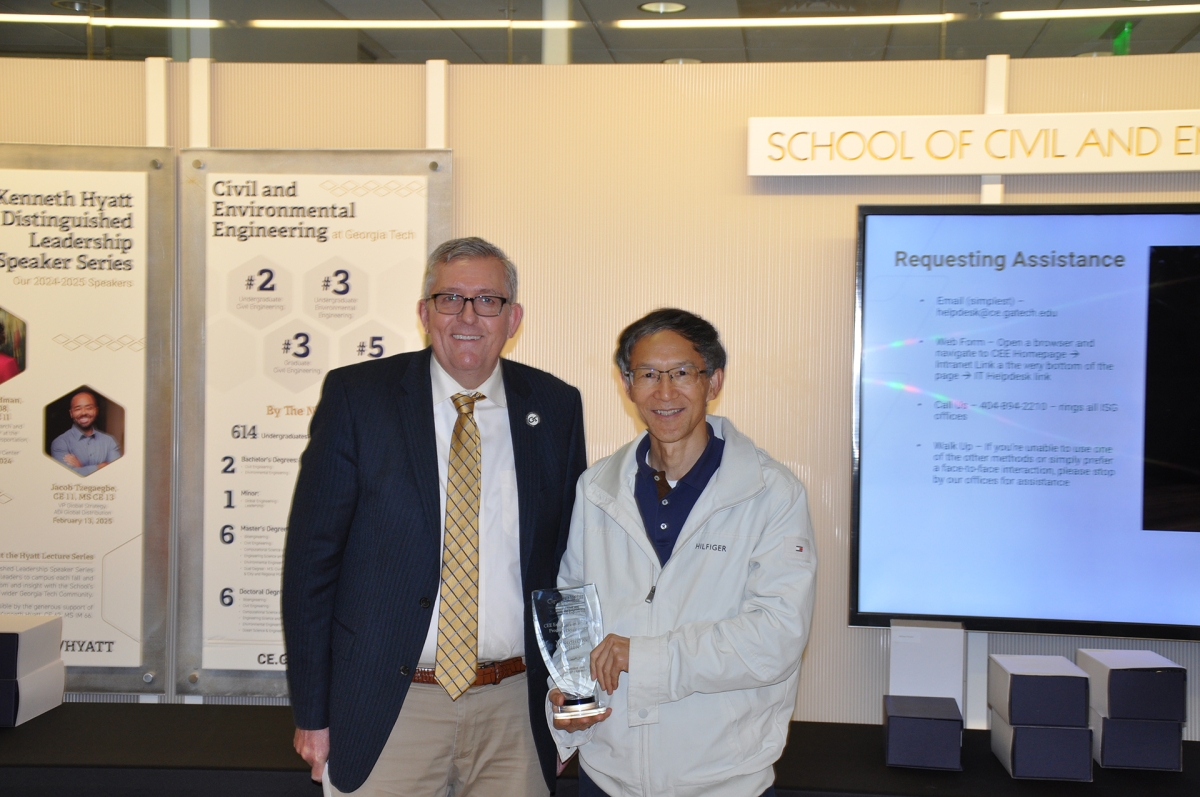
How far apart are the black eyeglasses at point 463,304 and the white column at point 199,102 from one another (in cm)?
174

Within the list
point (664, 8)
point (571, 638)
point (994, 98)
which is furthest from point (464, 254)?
point (994, 98)

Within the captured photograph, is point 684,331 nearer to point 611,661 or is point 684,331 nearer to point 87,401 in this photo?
point 611,661

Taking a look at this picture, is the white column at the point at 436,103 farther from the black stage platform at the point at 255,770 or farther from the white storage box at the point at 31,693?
the white storage box at the point at 31,693

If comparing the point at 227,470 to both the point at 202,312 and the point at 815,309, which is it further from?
the point at 815,309

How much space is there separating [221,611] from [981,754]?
8.67 ft

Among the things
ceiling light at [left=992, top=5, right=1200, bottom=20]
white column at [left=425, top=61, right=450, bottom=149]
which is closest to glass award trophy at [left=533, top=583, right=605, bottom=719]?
white column at [left=425, top=61, right=450, bottom=149]

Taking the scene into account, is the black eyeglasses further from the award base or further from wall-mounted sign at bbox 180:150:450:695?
wall-mounted sign at bbox 180:150:450:695

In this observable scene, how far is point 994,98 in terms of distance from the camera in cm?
304

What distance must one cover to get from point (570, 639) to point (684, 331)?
2.34 ft

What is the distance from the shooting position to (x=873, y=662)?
3.14m

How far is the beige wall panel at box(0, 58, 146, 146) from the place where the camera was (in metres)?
3.32

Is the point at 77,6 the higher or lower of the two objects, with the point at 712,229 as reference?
higher

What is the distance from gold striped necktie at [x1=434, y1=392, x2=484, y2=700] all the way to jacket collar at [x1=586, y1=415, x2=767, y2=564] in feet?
0.93

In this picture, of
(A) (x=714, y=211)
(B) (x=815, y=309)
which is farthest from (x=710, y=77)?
(B) (x=815, y=309)
